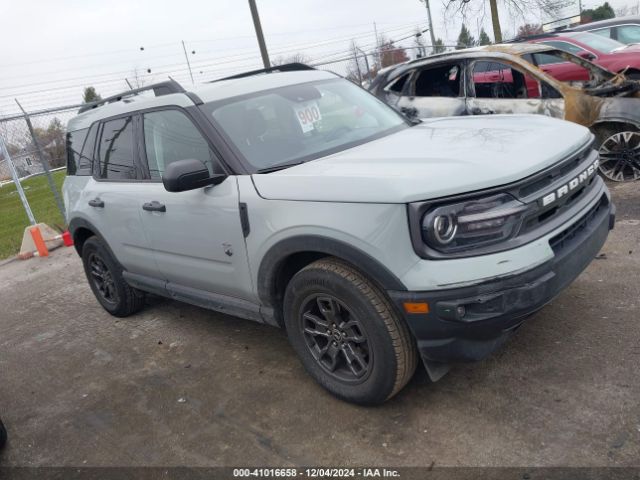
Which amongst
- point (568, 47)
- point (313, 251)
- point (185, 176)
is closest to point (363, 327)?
point (313, 251)

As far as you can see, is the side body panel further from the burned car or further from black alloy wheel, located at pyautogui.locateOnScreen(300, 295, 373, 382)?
the burned car

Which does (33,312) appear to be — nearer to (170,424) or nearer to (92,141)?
(92,141)

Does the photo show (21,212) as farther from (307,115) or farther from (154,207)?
(307,115)

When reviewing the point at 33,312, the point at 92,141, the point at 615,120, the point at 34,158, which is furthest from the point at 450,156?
the point at 34,158

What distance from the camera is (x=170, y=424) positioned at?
3.26 m

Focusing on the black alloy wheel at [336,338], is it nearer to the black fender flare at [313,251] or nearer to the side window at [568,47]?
the black fender flare at [313,251]

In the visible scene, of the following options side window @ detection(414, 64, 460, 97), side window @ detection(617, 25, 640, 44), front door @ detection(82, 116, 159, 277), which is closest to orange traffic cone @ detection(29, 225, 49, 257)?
front door @ detection(82, 116, 159, 277)

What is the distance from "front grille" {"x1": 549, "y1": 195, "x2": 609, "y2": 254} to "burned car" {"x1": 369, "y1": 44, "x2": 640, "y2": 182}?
3582mm

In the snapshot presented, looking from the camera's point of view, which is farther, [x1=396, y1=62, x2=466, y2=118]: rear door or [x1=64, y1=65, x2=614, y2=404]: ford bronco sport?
[x1=396, y1=62, x2=466, y2=118]: rear door

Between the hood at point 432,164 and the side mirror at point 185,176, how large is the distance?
33cm

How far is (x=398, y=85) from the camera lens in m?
7.58

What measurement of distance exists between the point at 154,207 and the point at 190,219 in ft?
1.43

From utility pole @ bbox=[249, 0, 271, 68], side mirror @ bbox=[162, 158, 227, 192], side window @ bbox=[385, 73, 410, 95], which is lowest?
side window @ bbox=[385, 73, 410, 95]

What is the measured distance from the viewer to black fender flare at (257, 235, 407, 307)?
2.56m
